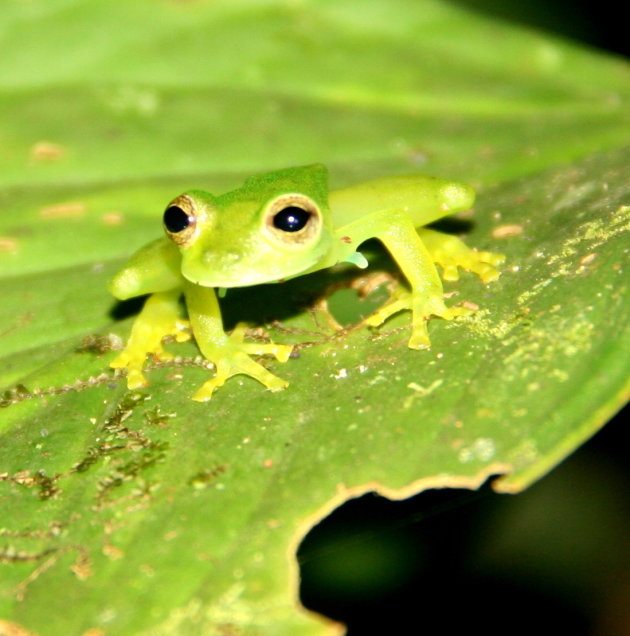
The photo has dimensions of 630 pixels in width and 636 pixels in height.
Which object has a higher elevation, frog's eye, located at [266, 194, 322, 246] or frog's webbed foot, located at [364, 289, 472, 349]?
frog's eye, located at [266, 194, 322, 246]

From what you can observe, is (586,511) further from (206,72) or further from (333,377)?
(206,72)

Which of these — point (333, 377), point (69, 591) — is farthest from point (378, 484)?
point (69, 591)

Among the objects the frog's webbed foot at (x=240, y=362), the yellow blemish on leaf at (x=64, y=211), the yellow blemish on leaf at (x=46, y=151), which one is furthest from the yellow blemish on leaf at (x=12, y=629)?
the yellow blemish on leaf at (x=46, y=151)

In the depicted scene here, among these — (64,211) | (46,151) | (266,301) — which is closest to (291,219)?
(266,301)

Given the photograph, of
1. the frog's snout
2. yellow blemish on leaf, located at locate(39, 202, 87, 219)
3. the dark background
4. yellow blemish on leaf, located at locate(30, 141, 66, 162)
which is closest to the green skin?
the frog's snout

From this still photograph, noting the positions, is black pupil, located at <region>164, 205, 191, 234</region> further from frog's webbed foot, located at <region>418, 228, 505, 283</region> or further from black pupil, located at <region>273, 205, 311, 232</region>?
frog's webbed foot, located at <region>418, 228, 505, 283</region>

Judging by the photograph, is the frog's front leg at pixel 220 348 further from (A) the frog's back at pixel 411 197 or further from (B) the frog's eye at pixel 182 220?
(A) the frog's back at pixel 411 197
